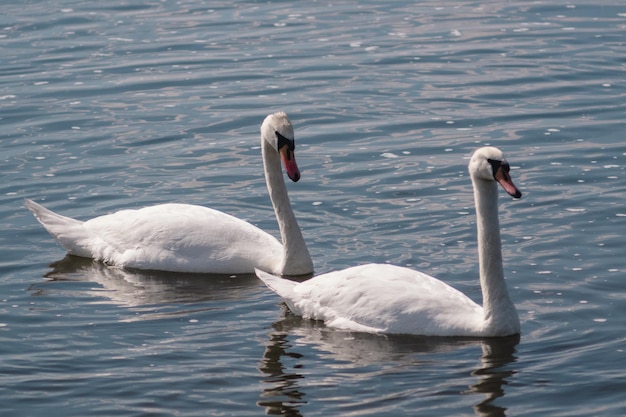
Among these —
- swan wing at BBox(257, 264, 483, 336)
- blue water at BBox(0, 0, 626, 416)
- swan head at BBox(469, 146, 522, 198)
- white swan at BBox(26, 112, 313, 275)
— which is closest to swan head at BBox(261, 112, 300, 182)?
white swan at BBox(26, 112, 313, 275)

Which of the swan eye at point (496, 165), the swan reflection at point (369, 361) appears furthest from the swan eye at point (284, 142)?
the swan eye at point (496, 165)

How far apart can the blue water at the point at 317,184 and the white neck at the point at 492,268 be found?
223 millimetres

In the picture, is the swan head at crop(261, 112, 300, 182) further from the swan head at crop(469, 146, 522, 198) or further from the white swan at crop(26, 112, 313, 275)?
the swan head at crop(469, 146, 522, 198)

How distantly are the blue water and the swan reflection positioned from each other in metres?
0.03

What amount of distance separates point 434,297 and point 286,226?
8.30ft

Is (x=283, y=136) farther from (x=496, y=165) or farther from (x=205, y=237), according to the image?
(x=496, y=165)

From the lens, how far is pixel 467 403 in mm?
10523

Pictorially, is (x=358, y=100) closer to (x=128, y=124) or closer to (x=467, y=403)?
(x=128, y=124)

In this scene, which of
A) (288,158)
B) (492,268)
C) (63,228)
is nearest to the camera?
(492,268)

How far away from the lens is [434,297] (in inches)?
470

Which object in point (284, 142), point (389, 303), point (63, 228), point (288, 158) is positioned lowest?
point (389, 303)

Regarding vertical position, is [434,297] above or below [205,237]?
below

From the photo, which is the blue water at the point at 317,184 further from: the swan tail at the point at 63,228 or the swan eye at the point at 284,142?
the swan eye at the point at 284,142

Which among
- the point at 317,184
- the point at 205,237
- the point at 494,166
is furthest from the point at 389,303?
the point at 317,184
